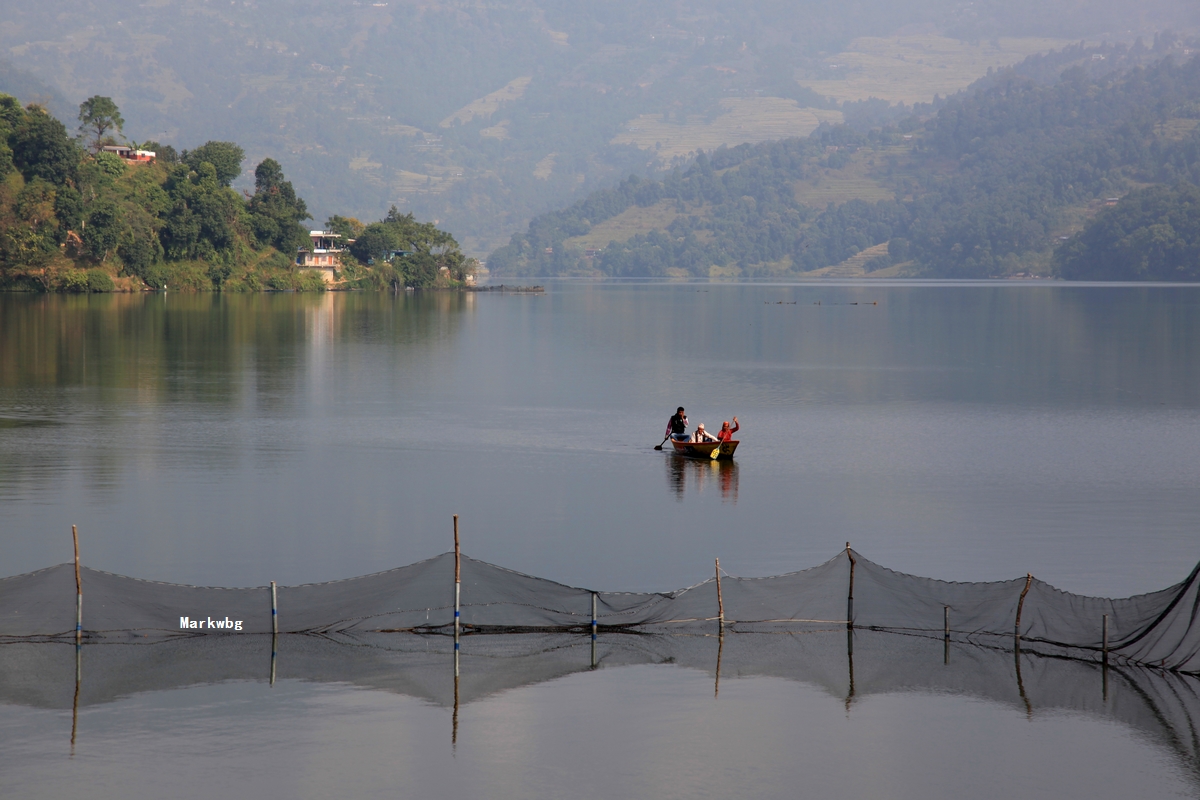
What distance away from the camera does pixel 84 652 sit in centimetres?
2283

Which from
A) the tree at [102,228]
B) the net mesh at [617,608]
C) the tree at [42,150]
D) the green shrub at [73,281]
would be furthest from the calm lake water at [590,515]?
the tree at [42,150]

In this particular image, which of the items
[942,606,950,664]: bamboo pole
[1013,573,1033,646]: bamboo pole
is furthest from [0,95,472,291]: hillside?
[1013,573,1033,646]: bamboo pole

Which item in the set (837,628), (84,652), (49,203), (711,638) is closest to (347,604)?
(84,652)

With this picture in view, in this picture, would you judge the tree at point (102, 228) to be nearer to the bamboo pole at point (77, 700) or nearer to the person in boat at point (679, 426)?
the person in boat at point (679, 426)

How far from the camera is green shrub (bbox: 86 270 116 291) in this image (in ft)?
577

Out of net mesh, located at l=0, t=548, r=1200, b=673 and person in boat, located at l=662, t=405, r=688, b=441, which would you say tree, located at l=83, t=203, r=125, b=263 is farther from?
net mesh, located at l=0, t=548, r=1200, b=673

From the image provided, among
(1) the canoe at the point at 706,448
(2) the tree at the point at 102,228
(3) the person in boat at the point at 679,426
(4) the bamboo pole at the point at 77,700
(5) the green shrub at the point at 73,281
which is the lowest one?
(4) the bamboo pole at the point at 77,700

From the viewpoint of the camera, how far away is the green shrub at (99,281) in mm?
175750

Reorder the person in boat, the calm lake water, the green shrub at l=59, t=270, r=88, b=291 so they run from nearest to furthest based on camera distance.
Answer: the calm lake water, the person in boat, the green shrub at l=59, t=270, r=88, b=291

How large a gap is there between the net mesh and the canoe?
2283cm

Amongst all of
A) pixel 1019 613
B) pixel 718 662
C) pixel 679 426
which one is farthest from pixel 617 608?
pixel 679 426

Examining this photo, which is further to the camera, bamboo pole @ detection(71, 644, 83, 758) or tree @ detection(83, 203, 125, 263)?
tree @ detection(83, 203, 125, 263)

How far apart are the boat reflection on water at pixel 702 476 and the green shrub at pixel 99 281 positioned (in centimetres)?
14736

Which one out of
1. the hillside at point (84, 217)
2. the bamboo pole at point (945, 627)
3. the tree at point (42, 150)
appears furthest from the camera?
the tree at point (42, 150)
